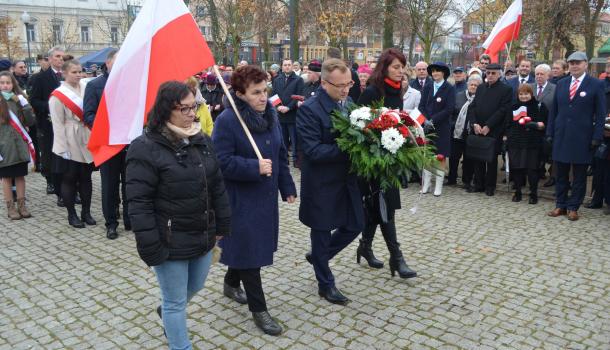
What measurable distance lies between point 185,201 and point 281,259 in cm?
287

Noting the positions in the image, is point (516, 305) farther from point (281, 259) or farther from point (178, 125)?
point (178, 125)

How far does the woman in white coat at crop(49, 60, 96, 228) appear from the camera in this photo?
7.02 m

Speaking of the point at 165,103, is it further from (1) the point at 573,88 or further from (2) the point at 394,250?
(1) the point at 573,88

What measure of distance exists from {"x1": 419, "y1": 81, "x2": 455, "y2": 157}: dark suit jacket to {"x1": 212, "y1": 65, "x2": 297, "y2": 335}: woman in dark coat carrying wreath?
5.39 m

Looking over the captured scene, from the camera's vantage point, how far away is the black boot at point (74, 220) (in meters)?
7.43

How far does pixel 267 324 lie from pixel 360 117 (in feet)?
6.10

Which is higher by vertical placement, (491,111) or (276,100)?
(276,100)

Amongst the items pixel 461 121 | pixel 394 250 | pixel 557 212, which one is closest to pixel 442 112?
pixel 461 121

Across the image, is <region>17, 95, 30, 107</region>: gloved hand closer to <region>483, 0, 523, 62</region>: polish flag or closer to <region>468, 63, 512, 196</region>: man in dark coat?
<region>468, 63, 512, 196</region>: man in dark coat

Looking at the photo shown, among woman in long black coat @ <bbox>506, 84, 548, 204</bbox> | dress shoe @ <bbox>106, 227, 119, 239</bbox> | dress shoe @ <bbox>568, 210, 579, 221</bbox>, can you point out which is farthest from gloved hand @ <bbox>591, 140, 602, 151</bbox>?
dress shoe @ <bbox>106, 227, 119, 239</bbox>

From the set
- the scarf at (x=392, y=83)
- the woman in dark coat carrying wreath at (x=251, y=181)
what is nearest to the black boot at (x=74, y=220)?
the woman in dark coat carrying wreath at (x=251, y=181)

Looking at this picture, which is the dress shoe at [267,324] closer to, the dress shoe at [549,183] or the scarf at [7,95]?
the scarf at [7,95]

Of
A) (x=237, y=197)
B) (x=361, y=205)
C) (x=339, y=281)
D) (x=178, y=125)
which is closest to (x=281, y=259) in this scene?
(x=339, y=281)

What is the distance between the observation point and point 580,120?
760 centimetres
